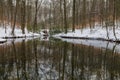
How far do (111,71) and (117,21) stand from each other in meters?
30.6

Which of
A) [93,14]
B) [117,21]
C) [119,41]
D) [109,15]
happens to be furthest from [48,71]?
[93,14]

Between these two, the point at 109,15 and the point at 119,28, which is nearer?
the point at 119,28

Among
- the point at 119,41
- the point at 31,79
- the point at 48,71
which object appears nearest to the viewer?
the point at 31,79

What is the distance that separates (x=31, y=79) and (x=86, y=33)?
3380 centimetres

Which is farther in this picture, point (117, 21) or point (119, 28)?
point (117, 21)

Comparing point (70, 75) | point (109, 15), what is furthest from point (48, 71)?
point (109, 15)

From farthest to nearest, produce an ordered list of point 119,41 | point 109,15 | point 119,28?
point 109,15
point 119,28
point 119,41

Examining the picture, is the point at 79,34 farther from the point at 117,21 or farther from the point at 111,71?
the point at 111,71

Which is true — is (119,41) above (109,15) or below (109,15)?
below

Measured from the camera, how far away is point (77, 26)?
52.5 metres

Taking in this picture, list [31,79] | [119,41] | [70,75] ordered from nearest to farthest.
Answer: [31,79] → [70,75] → [119,41]

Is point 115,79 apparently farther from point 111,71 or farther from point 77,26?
point 77,26

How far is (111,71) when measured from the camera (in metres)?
11.1

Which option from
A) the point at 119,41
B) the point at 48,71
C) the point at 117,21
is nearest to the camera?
the point at 48,71
